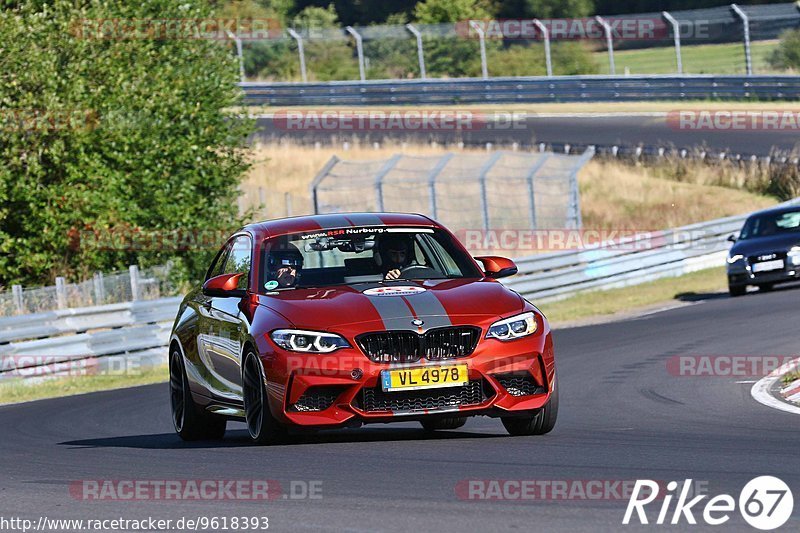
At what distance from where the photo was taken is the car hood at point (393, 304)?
9.01m

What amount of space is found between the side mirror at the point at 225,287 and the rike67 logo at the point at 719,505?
12.5 ft

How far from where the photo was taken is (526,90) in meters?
50.0

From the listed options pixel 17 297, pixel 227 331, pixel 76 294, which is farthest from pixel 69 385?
pixel 227 331

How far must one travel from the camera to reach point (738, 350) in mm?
16375

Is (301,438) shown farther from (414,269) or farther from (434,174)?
(434,174)

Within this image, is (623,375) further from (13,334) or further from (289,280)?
(13,334)

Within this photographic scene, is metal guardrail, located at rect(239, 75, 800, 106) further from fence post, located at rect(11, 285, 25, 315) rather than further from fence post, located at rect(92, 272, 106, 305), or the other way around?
fence post, located at rect(11, 285, 25, 315)

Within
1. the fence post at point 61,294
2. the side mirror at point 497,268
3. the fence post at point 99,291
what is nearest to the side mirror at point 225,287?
the side mirror at point 497,268

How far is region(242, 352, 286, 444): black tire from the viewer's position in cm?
923

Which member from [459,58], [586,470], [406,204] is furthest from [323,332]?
[459,58]

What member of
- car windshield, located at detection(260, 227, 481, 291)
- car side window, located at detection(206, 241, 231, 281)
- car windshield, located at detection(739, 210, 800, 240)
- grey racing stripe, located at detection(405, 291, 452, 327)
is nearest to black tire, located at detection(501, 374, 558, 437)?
grey racing stripe, located at detection(405, 291, 452, 327)

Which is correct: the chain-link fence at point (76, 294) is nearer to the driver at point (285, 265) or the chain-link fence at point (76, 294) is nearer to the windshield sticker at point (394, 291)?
the driver at point (285, 265)

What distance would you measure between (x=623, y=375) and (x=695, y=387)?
1.48 meters

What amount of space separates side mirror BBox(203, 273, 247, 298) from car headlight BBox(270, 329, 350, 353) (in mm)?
954
